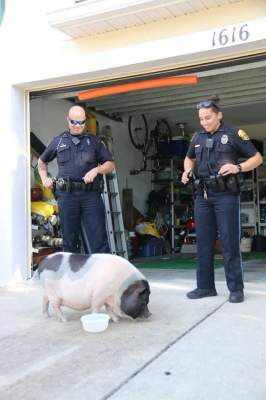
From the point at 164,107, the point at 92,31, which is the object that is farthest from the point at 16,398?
the point at 164,107

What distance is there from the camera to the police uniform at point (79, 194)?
4480 millimetres

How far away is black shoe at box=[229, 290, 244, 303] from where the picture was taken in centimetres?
389

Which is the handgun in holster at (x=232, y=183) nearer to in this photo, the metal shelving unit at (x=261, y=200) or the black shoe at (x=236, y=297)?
the black shoe at (x=236, y=297)

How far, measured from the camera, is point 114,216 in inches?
317

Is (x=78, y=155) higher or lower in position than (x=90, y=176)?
higher

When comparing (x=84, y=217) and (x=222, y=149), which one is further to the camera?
(x=84, y=217)

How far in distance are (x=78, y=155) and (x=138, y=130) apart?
562 centimetres

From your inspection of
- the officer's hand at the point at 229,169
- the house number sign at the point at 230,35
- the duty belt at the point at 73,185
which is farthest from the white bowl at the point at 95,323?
the house number sign at the point at 230,35

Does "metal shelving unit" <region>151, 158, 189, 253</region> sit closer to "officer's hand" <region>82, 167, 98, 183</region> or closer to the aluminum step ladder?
the aluminum step ladder

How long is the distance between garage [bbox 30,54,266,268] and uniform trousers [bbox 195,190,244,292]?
202 centimetres

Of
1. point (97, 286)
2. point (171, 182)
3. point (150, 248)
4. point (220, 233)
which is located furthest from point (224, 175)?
point (171, 182)

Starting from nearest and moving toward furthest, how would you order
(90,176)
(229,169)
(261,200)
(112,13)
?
(229,169)
(90,176)
(112,13)
(261,200)

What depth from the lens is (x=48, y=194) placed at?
6680 millimetres

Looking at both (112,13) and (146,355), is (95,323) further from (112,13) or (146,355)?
(112,13)
